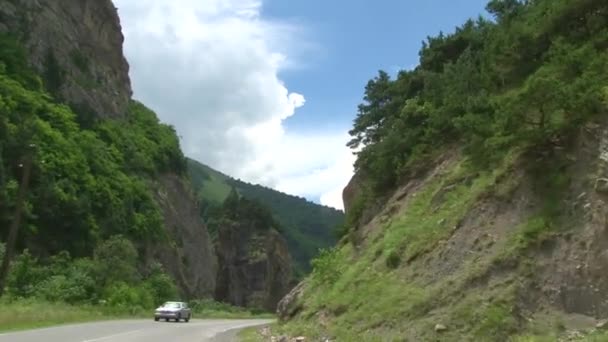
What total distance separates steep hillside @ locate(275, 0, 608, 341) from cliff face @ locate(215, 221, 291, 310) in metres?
80.5

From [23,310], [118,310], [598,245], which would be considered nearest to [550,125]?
[598,245]

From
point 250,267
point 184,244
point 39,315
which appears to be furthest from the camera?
point 250,267

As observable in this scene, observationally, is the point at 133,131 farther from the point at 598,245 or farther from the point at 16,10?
the point at 598,245

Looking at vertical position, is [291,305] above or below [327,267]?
below

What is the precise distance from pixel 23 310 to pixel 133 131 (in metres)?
53.0

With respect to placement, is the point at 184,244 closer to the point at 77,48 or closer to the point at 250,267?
the point at 77,48

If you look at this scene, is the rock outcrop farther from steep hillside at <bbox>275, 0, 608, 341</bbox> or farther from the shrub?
steep hillside at <bbox>275, 0, 608, 341</bbox>

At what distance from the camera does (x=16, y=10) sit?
227 ft

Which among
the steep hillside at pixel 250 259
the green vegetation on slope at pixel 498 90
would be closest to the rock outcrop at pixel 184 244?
the steep hillside at pixel 250 259

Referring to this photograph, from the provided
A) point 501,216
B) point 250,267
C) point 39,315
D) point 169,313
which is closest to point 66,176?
point 169,313

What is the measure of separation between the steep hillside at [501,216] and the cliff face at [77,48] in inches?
2015

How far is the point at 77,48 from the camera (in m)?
76.6

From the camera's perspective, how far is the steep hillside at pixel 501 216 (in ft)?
46.4

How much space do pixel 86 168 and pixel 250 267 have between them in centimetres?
4725
